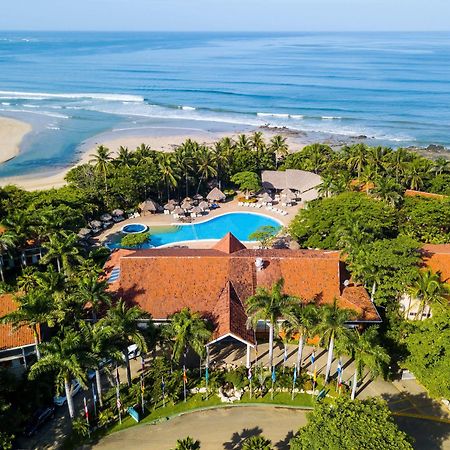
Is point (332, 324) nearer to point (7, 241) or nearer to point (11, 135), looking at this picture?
point (7, 241)

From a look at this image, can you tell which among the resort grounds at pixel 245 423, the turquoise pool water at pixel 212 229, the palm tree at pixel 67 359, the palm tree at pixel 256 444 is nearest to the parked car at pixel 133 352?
the resort grounds at pixel 245 423

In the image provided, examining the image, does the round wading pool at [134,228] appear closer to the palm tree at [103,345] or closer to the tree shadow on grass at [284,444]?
the palm tree at [103,345]

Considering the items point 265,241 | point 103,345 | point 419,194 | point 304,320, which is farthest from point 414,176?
point 103,345

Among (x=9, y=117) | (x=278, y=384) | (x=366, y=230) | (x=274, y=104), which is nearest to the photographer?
(x=278, y=384)

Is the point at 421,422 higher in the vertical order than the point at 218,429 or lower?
lower

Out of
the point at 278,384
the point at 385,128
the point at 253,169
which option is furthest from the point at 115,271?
the point at 385,128

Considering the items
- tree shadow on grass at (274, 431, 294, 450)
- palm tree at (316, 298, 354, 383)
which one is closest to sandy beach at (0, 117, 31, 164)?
palm tree at (316, 298, 354, 383)

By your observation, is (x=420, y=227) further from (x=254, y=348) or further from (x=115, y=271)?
(x=115, y=271)
